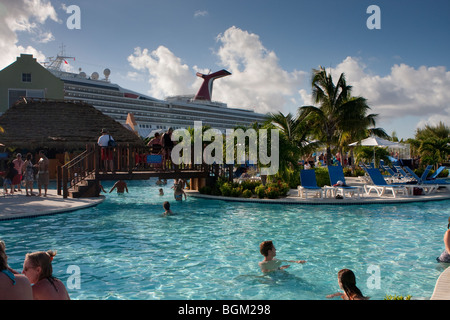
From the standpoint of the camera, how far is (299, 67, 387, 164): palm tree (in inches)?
875

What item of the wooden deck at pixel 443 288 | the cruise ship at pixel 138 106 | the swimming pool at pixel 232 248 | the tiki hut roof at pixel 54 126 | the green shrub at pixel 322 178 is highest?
the cruise ship at pixel 138 106

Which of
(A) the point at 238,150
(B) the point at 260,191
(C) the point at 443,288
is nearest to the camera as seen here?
(C) the point at 443,288

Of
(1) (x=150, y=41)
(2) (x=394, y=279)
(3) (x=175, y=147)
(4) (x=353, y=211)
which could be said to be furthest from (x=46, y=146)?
(2) (x=394, y=279)

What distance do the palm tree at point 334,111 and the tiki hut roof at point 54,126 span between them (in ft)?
38.2

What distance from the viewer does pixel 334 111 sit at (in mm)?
22609

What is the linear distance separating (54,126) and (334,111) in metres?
18.4

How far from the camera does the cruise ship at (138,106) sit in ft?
222

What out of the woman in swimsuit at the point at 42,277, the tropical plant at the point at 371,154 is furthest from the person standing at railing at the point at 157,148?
the tropical plant at the point at 371,154

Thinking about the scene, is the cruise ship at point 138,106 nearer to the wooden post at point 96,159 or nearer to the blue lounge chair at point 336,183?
the wooden post at point 96,159

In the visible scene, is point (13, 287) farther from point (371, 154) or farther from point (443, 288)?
point (371, 154)

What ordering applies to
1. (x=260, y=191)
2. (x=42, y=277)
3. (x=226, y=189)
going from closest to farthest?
(x=42, y=277) → (x=260, y=191) → (x=226, y=189)

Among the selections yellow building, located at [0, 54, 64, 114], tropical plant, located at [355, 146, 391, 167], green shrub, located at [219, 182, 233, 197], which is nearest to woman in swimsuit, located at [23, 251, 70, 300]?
green shrub, located at [219, 182, 233, 197]

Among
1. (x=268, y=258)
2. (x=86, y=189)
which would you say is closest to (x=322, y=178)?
(x=86, y=189)

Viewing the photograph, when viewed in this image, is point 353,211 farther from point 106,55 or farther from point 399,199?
point 106,55
